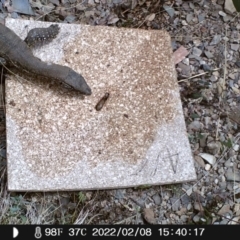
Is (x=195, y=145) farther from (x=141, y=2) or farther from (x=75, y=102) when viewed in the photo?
(x=141, y=2)

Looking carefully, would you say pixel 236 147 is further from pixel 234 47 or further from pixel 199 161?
pixel 234 47

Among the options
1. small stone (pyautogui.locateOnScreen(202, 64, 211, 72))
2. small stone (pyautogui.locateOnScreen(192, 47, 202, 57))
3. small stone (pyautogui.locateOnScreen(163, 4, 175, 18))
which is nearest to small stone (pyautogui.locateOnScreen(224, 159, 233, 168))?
small stone (pyautogui.locateOnScreen(202, 64, 211, 72))

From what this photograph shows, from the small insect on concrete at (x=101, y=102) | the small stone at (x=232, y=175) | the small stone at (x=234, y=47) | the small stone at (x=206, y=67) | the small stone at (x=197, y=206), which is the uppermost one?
the small insect on concrete at (x=101, y=102)

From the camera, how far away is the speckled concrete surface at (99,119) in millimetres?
2586

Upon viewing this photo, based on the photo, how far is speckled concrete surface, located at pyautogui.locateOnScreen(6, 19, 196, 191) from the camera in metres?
2.59

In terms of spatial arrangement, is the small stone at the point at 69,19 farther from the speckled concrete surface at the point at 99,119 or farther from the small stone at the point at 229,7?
the small stone at the point at 229,7

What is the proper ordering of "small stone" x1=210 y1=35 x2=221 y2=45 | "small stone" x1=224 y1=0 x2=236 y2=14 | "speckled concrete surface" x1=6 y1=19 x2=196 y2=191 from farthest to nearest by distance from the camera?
"small stone" x1=224 y1=0 x2=236 y2=14, "small stone" x1=210 y1=35 x2=221 y2=45, "speckled concrete surface" x1=6 y1=19 x2=196 y2=191

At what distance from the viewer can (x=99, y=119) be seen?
8.91 feet

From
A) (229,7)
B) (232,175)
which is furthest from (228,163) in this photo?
(229,7)

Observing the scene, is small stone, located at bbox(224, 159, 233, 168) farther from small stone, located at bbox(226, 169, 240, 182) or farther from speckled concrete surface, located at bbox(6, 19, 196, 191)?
speckled concrete surface, located at bbox(6, 19, 196, 191)

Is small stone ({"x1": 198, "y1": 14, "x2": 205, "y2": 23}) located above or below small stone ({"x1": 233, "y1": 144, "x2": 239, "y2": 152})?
above
